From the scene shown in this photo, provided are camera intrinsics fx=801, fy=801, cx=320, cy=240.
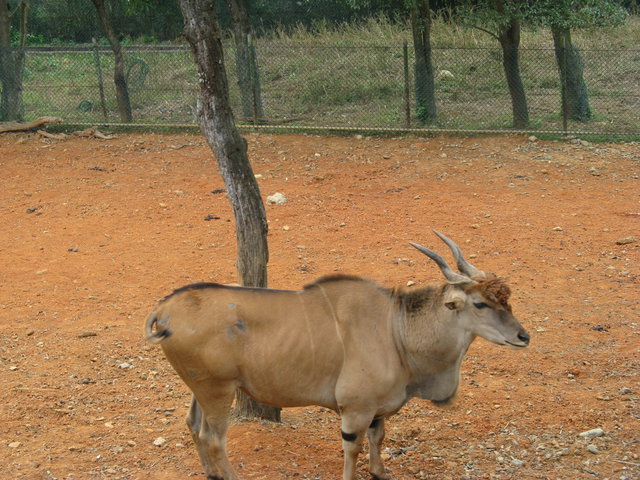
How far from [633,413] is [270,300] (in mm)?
3086

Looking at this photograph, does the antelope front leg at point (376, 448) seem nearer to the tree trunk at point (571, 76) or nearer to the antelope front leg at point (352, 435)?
the antelope front leg at point (352, 435)

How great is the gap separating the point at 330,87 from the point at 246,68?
2.72 meters

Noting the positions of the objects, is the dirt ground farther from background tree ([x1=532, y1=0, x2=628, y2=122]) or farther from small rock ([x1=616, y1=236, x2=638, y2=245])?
background tree ([x1=532, y1=0, x2=628, y2=122])

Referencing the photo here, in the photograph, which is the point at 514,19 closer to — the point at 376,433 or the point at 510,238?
the point at 510,238

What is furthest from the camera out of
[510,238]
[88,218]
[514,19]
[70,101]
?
[70,101]

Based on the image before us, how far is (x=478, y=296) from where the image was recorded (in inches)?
204

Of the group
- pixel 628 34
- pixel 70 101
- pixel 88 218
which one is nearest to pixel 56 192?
pixel 88 218

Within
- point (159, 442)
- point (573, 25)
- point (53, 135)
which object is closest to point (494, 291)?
point (159, 442)

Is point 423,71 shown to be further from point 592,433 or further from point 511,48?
point 592,433

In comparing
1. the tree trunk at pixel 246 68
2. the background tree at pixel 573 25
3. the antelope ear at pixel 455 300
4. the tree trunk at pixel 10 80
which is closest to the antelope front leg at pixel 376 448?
the antelope ear at pixel 455 300

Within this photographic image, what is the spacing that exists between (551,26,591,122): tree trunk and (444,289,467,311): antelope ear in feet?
36.0

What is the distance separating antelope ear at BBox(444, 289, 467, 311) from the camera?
519 centimetres

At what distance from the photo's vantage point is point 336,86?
18562mm

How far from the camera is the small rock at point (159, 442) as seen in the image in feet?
19.8
